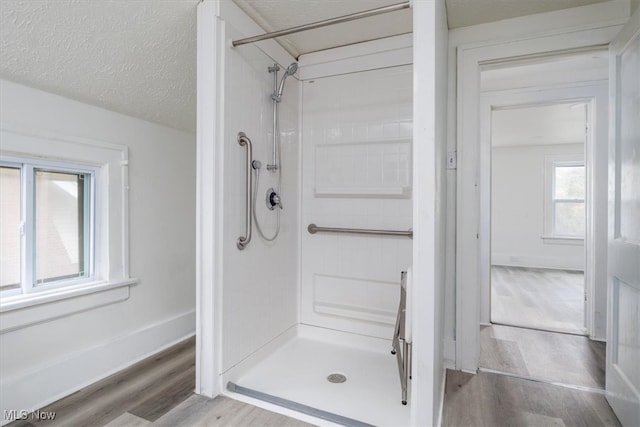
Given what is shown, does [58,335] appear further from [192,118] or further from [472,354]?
[472,354]

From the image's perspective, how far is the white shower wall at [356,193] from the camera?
231cm

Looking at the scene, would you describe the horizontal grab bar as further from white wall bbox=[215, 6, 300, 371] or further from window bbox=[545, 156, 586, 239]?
window bbox=[545, 156, 586, 239]

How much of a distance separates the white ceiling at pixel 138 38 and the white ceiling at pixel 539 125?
228cm

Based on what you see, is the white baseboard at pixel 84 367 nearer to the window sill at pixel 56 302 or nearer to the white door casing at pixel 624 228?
the window sill at pixel 56 302

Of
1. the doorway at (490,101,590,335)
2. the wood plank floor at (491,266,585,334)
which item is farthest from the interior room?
the doorway at (490,101,590,335)

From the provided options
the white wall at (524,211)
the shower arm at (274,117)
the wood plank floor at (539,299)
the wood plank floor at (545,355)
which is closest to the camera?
the wood plank floor at (545,355)

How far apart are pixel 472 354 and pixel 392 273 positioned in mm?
716

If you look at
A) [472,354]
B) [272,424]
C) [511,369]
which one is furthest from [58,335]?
[511,369]

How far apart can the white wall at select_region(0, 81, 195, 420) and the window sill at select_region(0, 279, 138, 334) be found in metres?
0.05

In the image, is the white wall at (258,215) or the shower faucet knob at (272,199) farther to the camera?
the shower faucet knob at (272,199)

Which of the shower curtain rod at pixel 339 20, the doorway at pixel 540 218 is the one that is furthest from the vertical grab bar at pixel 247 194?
the doorway at pixel 540 218

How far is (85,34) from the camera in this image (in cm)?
155

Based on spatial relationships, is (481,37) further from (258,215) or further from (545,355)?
(545,355)

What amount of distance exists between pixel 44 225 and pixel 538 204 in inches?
268
